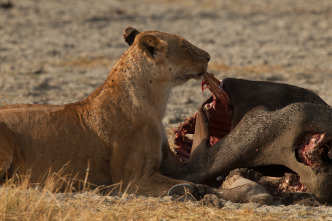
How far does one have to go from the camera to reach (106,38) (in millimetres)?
14633

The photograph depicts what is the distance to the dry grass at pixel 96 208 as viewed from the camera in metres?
4.55

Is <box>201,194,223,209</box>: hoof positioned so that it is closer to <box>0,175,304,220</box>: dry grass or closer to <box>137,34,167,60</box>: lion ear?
<box>0,175,304,220</box>: dry grass

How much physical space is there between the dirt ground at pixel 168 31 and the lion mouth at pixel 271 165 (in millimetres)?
1677

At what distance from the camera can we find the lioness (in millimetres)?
5504

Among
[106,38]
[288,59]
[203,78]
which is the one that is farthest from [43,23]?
[203,78]

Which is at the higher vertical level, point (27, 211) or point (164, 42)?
point (164, 42)

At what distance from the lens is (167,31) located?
1563 centimetres

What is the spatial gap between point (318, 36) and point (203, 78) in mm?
9810

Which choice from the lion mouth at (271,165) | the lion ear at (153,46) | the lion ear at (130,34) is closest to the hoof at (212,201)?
the lion mouth at (271,165)

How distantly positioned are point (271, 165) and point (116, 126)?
130 centimetres

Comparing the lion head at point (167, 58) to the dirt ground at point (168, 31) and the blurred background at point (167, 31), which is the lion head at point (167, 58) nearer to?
the dirt ground at point (168, 31)

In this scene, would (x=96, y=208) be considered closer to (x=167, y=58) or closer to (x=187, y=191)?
(x=187, y=191)

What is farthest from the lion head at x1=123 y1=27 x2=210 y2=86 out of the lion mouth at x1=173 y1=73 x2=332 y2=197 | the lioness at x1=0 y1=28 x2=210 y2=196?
the lion mouth at x1=173 y1=73 x2=332 y2=197

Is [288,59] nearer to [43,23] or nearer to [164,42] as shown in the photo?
[43,23]
